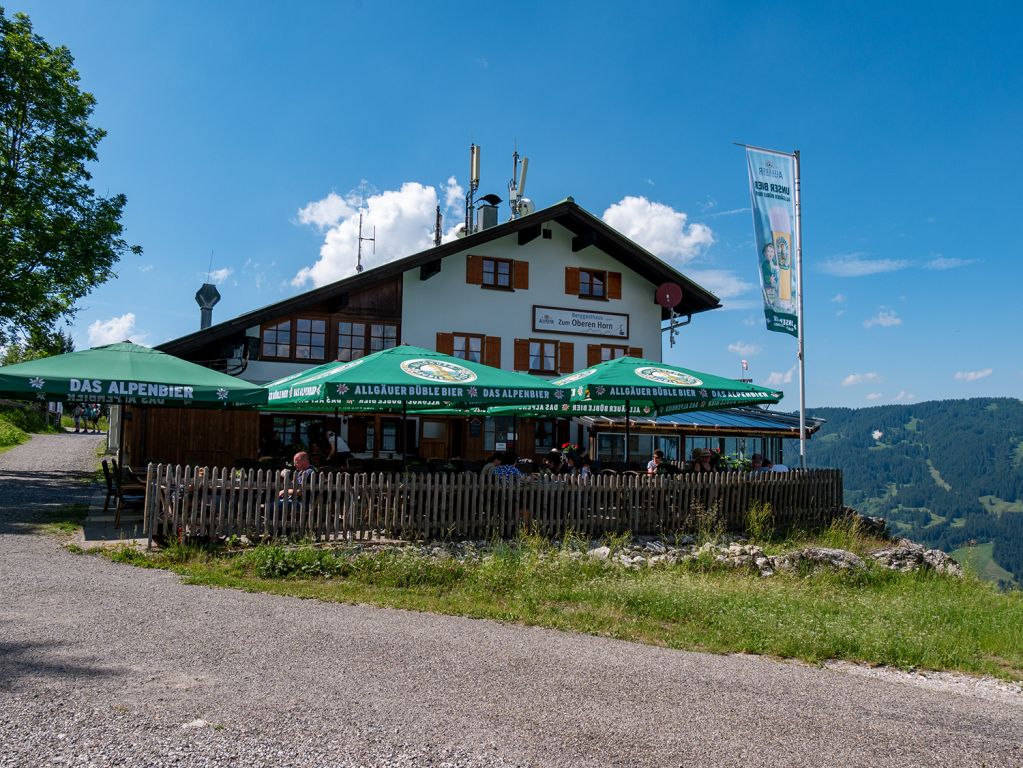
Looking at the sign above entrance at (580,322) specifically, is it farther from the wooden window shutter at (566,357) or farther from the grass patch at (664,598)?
the grass patch at (664,598)

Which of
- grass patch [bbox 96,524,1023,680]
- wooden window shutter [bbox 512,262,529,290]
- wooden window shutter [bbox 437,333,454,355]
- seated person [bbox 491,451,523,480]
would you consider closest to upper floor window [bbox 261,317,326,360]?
wooden window shutter [bbox 437,333,454,355]

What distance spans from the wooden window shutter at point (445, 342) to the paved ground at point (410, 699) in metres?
17.0

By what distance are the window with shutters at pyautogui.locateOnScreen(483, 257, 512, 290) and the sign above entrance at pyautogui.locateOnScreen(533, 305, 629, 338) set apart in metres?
1.22

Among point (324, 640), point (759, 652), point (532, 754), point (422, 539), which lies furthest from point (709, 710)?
point (422, 539)

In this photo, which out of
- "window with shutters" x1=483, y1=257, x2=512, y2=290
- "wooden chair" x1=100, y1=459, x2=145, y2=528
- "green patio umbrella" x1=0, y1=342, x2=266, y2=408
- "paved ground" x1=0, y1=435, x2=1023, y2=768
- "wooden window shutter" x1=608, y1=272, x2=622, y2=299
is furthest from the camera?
"wooden window shutter" x1=608, y1=272, x2=622, y2=299

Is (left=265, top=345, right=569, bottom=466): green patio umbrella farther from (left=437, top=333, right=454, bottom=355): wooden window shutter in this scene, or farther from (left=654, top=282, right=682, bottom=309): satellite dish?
(left=654, top=282, right=682, bottom=309): satellite dish

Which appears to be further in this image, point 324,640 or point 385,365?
point 385,365

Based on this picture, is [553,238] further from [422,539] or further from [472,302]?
[422,539]

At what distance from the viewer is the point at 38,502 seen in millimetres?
14305

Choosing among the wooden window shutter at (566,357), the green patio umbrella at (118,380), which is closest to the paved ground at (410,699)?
the green patio umbrella at (118,380)

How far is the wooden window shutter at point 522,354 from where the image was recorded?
24.8 m

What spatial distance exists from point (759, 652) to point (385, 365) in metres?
6.58

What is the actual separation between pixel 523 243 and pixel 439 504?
51.7ft

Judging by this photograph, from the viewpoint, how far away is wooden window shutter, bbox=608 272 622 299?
2642 cm
